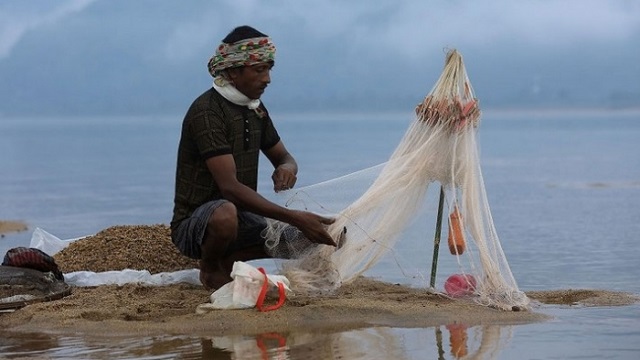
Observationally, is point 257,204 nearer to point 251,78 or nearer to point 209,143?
point 209,143

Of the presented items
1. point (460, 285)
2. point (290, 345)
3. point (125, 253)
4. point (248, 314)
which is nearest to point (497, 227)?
point (125, 253)

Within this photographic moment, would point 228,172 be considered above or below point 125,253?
above

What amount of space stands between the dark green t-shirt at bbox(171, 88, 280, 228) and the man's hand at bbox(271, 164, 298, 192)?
14 cm

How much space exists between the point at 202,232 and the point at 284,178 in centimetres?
62

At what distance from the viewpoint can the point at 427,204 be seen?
22.4ft

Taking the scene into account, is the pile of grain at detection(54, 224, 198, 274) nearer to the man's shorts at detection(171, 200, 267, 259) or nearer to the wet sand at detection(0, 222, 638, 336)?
the wet sand at detection(0, 222, 638, 336)

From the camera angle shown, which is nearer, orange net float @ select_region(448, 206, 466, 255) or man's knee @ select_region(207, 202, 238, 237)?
man's knee @ select_region(207, 202, 238, 237)

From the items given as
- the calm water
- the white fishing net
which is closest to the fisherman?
the white fishing net

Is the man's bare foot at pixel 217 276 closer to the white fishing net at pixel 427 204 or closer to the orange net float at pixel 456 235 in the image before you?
the white fishing net at pixel 427 204

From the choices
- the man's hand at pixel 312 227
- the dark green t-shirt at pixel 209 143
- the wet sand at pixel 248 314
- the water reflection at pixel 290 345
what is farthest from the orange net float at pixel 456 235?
the dark green t-shirt at pixel 209 143

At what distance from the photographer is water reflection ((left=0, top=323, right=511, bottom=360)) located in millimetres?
5711

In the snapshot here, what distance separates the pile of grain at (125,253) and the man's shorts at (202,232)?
0.95 metres

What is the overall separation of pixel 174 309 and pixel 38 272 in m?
0.89

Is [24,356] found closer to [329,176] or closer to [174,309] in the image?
[174,309]
